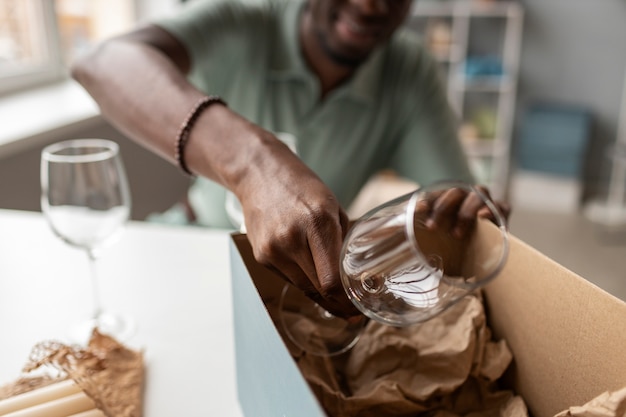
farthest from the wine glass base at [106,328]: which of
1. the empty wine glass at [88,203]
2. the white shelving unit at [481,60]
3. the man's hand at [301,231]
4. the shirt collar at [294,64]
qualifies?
the white shelving unit at [481,60]

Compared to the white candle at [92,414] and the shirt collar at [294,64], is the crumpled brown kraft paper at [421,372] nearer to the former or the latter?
the white candle at [92,414]

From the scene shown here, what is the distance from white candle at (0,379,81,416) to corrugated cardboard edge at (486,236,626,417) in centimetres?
41

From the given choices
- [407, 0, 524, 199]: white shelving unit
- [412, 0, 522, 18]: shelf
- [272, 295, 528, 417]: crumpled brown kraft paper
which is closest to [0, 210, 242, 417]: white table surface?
[272, 295, 528, 417]: crumpled brown kraft paper

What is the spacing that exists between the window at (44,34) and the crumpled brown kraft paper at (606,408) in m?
2.11

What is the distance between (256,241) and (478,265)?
0.62 ft

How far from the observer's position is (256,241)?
1.69 feet

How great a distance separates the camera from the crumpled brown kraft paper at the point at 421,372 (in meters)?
0.51

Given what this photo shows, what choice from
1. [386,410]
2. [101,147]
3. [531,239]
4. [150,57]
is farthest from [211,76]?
[531,239]

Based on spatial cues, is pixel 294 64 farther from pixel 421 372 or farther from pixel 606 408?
pixel 606 408

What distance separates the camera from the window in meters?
2.13

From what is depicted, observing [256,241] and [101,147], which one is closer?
[256,241]

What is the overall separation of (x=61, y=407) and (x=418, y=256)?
1.11 feet

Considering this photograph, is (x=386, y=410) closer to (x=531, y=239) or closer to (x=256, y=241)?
(x=256, y=241)

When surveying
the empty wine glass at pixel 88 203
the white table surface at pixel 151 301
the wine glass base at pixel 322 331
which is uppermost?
the empty wine glass at pixel 88 203
